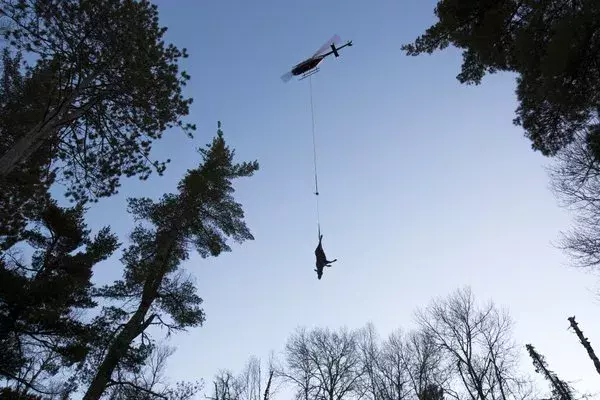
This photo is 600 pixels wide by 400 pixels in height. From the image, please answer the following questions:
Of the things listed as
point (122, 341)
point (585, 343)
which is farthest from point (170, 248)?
point (585, 343)

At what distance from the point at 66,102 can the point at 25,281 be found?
5.57m

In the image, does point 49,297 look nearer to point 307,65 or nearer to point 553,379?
point 307,65

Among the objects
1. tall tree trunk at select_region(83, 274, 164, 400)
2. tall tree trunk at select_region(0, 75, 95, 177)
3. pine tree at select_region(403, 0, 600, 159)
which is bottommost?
tall tree trunk at select_region(83, 274, 164, 400)

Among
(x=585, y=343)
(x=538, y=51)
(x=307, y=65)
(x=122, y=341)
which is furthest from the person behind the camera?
(x=585, y=343)

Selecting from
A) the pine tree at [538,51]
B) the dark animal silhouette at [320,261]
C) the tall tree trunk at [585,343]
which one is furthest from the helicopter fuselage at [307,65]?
the tall tree trunk at [585,343]

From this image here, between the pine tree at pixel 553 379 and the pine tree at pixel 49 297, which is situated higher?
the pine tree at pixel 553 379

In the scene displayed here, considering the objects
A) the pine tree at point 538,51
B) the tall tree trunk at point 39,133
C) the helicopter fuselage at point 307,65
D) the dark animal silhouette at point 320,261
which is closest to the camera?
the pine tree at point 538,51

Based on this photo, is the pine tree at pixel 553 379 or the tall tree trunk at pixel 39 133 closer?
the tall tree trunk at pixel 39 133

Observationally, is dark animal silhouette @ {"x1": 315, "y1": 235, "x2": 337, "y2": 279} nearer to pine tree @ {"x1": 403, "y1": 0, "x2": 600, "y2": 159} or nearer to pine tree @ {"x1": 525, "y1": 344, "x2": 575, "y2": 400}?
pine tree @ {"x1": 403, "y1": 0, "x2": 600, "y2": 159}

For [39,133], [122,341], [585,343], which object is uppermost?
[585,343]

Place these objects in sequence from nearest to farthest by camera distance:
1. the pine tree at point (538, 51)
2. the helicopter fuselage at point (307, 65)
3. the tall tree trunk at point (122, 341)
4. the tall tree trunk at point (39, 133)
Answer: the pine tree at point (538, 51), the tall tree trunk at point (39, 133), the tall tree trunk at point (122, 341), the helicopter fuselage at point (307, 65)

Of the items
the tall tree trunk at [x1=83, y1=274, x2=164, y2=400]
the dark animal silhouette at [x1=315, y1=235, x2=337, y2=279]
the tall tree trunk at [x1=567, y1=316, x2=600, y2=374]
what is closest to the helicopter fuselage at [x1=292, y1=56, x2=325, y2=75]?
the dark animal silhouette at [x1=315, y1=235, x2=337, y2=279]

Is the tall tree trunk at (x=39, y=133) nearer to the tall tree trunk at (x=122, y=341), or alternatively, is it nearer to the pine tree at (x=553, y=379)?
the tall tree trunk at (x=122, y=341)

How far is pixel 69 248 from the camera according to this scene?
Result: 12.7 metres
